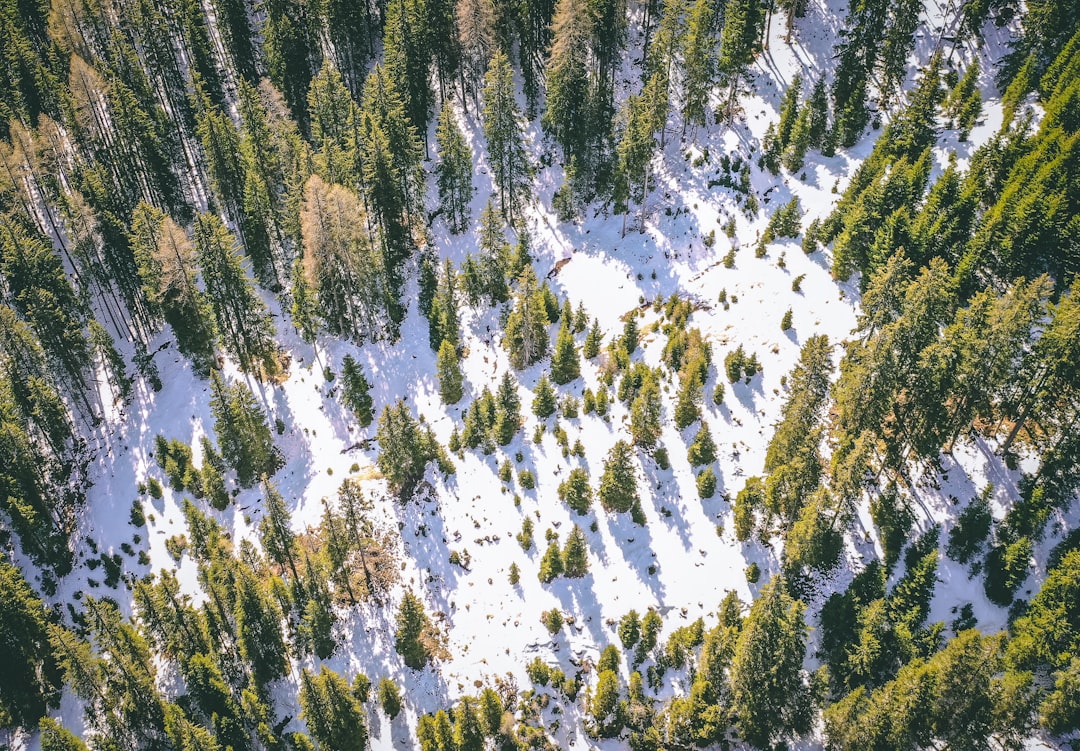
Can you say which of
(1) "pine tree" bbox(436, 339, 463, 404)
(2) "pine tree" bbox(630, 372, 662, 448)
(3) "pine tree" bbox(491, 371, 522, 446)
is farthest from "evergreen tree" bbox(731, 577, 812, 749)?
(1) "pine tree" bbox(436, 339, 463, 404)

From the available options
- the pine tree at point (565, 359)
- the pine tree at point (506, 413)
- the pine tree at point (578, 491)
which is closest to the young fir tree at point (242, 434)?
the pine tree at point (506, 413)

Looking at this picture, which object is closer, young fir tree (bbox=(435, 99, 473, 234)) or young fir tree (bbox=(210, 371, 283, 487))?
young fir tree (bbox=(210, 371, 283, 487))

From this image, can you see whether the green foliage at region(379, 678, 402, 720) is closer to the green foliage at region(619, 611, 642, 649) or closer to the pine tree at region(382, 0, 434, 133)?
the green foliage at region(619, 611, 642, 649)

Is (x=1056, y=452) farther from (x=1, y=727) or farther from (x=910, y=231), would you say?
(x=1, y=727)

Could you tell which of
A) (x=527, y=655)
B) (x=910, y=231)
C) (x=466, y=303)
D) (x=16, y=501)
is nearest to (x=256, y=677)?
(x=527, y=655)

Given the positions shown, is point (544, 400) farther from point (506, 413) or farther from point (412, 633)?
point (412, 633)

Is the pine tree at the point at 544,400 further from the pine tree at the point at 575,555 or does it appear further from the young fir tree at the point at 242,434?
the young fir tree at the point at 242,434

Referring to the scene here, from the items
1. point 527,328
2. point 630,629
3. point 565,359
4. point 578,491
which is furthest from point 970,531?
point 527,328
